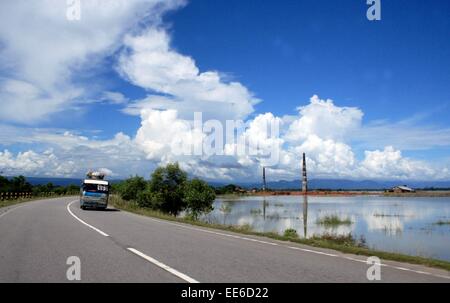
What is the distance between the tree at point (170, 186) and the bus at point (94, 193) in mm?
11913

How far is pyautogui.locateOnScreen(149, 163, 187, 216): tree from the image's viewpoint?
50.2 m

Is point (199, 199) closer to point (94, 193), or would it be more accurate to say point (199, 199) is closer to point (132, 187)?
point (94, 193)

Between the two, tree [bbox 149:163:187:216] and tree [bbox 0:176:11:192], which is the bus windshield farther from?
tree [bbox 0:176:11:192]

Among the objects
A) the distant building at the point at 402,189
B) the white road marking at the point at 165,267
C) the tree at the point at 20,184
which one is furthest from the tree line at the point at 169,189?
the distant building at the point at 402,189

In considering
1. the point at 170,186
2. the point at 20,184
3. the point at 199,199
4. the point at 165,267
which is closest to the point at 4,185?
the point at 20,184

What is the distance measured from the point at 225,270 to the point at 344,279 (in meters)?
2.51

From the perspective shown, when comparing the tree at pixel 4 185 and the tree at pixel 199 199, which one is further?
the tree at pixel 4 185

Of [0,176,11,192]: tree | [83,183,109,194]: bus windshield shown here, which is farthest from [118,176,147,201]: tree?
[0,176,11,192]: tree

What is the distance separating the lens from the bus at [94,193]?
124 feet

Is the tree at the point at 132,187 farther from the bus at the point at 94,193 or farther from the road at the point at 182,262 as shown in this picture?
the road at the point at 182,262

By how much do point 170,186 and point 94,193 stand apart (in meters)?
13.8

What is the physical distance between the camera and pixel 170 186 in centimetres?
5088
